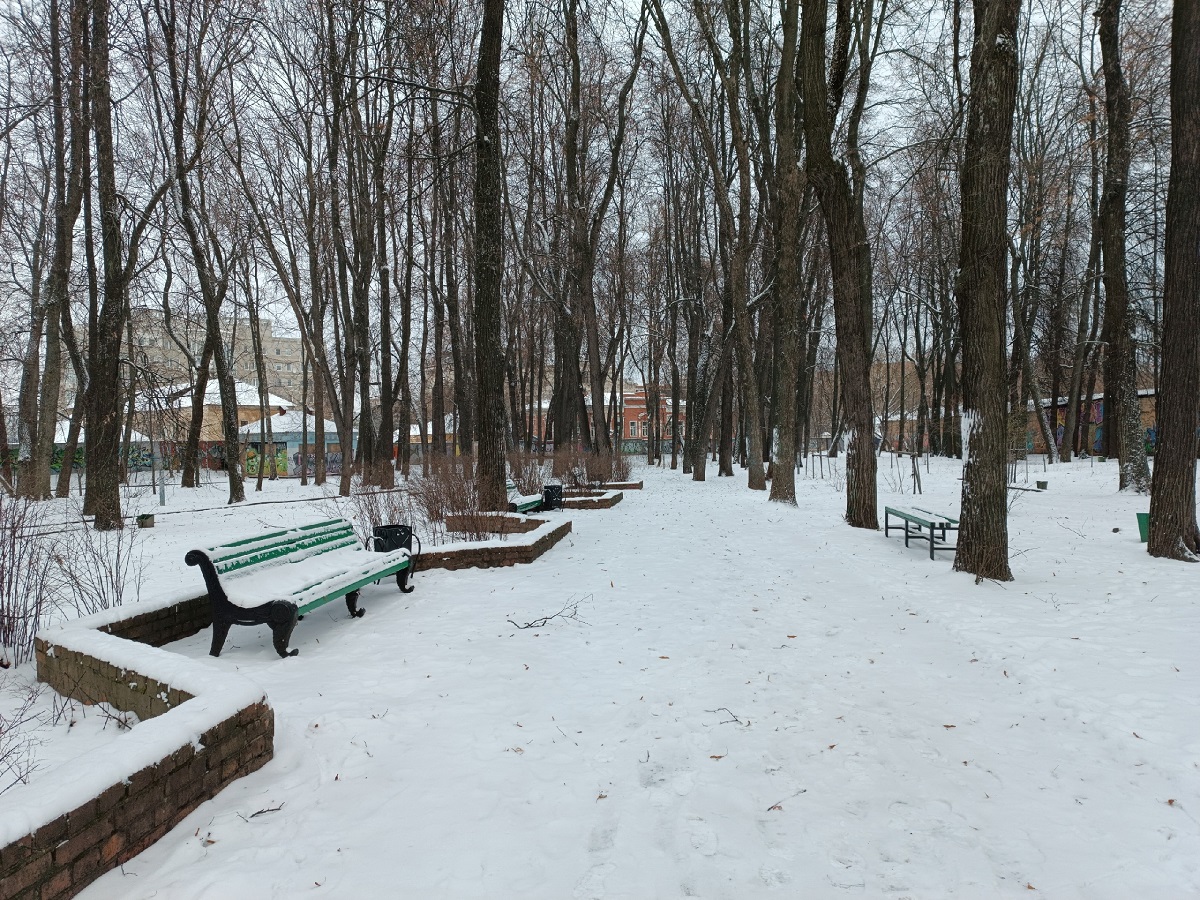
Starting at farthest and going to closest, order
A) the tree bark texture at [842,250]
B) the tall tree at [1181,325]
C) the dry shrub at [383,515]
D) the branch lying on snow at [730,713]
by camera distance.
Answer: the tree bark texture at [842,250] < the dry shrub at [383,515] < the tall tree at [1181,325] < the branch lying on snow at [730,713]

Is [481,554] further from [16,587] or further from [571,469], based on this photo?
[571,469]

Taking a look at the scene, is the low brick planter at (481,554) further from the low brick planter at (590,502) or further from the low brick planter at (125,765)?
the low brick planter at (590,502)

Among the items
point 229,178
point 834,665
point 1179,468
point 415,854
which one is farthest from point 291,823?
point 229,178

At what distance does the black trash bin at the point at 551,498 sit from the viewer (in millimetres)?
12039

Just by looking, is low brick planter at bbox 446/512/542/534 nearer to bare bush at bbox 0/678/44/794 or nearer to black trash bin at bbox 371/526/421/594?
black trash bin at bbox 371/526/421/594

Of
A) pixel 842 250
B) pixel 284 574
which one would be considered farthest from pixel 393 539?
pixel 842 250

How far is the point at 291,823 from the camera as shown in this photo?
8.27 feet

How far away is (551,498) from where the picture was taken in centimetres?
1220

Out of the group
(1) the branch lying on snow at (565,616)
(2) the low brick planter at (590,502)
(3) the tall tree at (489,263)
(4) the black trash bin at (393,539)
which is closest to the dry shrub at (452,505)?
(3) the tall tree at (489,263)

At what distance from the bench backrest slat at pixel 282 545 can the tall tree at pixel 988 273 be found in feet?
20.4

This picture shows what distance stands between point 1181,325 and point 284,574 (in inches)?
367

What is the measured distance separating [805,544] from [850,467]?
2.07 metres

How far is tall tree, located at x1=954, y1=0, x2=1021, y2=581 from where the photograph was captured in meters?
6.03

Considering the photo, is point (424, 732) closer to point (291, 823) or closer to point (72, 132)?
point (291, 823)
